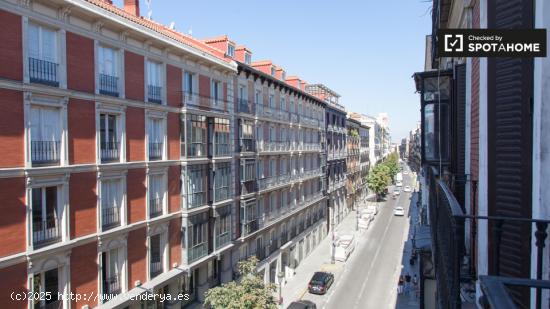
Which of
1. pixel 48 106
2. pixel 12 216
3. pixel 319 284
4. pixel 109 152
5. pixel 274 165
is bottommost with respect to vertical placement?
pixel 319 284

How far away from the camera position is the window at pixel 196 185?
21906mm

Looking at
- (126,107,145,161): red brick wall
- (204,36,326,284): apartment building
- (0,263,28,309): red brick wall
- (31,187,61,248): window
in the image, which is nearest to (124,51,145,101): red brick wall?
(126,107,145,161): red brick wall

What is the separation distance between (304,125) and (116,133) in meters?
26.5

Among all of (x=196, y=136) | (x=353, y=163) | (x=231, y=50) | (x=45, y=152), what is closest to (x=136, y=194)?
(x=45, y=152)

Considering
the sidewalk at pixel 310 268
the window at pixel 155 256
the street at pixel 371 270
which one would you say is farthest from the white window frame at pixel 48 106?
the street at pixel 371 270

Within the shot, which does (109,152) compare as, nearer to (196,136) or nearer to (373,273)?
(196,136)

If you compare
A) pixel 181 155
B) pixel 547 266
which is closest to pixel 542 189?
pixel 547 266

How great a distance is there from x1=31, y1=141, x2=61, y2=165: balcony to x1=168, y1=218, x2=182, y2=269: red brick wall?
7.55 metres

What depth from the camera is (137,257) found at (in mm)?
18594

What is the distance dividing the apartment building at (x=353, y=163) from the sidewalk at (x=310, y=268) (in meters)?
12.4

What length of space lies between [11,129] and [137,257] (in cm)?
806

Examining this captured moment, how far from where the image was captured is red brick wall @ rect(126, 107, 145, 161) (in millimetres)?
17927

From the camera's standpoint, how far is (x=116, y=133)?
17344 millimetres

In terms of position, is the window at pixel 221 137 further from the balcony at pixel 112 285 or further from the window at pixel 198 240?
the balcony at pixel 112 285
